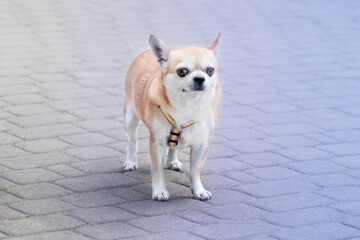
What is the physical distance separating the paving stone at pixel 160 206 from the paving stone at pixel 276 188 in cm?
40

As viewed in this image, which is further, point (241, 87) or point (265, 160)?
point (241, 87)

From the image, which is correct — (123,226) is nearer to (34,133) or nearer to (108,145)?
(108,145)

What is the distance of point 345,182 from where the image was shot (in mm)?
4816

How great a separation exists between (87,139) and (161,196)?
1.24 metres

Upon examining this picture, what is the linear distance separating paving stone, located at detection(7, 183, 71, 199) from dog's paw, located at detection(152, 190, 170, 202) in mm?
593

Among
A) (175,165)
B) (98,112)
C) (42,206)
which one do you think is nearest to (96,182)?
(42,206)

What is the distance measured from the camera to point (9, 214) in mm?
4160

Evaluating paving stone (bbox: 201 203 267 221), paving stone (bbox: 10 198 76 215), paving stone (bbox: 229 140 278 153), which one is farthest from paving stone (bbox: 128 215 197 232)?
paving stone (bbox: 229 140 278 153)

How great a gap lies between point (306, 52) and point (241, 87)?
146 centimetres

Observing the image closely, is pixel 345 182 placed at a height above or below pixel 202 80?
below

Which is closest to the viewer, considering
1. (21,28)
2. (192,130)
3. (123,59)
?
(192,130)

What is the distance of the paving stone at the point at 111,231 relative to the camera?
12.9 feet

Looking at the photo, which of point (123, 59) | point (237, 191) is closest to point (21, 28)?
point (123, 59)

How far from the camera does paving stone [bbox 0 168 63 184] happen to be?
15.4ft
